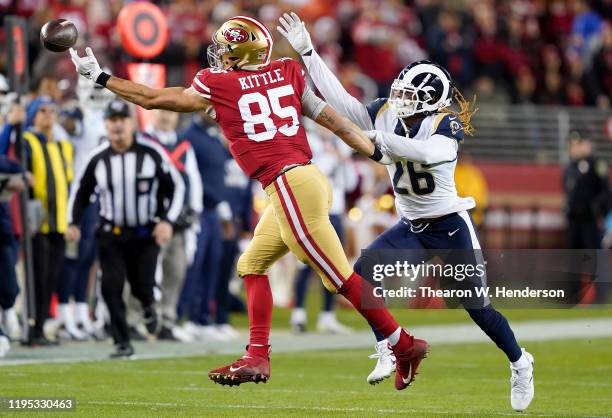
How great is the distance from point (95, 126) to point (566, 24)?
39.9 ft

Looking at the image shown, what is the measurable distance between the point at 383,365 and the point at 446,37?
42.7ft

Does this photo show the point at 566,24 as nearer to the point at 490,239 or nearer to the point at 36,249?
the point at 490,239

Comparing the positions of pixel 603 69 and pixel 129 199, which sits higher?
pixel 603 69

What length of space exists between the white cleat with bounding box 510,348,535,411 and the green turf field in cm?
7

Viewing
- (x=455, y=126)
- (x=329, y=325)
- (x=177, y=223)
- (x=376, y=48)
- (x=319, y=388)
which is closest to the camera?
(x=455, y=126)

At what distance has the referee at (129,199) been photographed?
1095 cm

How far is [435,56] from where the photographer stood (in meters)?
20.8

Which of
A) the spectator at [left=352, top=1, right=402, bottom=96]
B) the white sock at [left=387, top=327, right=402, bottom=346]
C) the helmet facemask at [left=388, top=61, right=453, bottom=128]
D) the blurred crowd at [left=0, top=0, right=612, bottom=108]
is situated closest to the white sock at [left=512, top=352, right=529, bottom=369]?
the white sock at [left=387, top=327, right=402, bottom=346]

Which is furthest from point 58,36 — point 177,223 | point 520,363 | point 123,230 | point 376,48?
point 376,48

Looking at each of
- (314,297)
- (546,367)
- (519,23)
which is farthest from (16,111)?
(519,23)

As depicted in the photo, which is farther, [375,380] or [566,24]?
[566,24]

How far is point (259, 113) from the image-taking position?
311 inches

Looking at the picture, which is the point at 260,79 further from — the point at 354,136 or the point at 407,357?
the point at 407,357

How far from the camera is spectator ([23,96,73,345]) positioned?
11.9m
